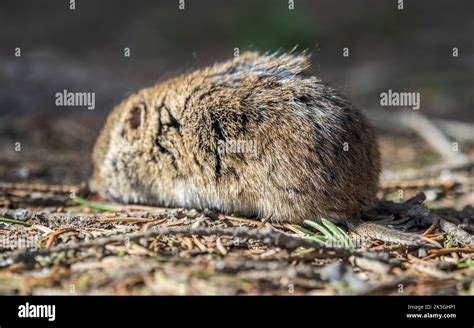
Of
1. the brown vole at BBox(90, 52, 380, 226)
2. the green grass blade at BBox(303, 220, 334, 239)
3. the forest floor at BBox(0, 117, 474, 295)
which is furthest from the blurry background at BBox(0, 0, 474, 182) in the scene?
the green grass blade at BBox(303, 220, 334, 239)

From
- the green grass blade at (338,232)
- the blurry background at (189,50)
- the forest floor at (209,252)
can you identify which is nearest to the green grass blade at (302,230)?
the forest floor at (209,252)

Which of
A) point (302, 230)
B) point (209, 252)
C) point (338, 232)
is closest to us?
point (209, 252)

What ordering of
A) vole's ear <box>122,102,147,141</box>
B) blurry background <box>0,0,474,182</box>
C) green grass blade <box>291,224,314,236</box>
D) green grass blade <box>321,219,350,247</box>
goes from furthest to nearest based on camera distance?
blurry background <box>0,0,474,182</box> < vole's ear <box>122,102,147,141</box> < green grass blade <box>291,224,314,236</box> < green grass blade <box>321,219,350,247</box>

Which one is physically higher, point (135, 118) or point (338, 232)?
point (135, 118)

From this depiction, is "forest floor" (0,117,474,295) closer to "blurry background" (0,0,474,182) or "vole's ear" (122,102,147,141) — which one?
"vole's ear" (122,102,147,141)

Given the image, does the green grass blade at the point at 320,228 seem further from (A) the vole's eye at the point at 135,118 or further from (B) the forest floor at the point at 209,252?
(A) the vole's eye at the point at 135,118

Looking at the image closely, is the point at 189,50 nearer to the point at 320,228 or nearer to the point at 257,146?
the point at 257,146

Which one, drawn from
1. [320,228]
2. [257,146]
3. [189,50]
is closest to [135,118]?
[257,146]
